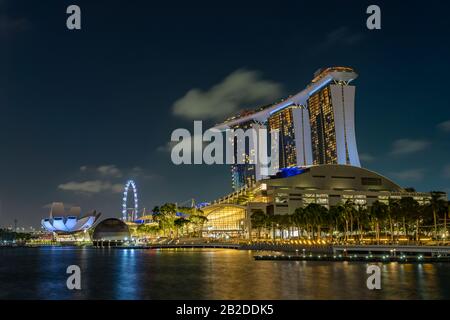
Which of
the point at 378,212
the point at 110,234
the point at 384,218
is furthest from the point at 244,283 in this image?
the point at 110,234

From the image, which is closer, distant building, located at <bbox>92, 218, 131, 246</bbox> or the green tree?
the green tree

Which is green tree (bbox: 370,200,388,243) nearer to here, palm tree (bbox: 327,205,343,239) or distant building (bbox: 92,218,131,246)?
palm tree (bbox: 327,205,343,239)

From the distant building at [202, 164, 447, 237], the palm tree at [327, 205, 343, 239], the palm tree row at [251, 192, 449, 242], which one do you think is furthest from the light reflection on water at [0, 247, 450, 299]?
the distant building at [202, 164, 447, 237]

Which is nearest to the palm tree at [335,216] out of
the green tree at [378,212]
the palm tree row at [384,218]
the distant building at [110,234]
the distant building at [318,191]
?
the palm tree row at [384,218]

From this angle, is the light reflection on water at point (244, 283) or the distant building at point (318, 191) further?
the distant building at point (318, 191)

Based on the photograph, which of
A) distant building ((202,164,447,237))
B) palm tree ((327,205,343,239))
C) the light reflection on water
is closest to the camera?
the light reflection on water

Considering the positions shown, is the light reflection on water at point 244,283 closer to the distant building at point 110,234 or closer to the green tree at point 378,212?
the green tree at point 378,212

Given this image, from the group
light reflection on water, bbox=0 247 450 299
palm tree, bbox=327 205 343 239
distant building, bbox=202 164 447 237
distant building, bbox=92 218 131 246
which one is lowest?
light reflection on water, bbox=0 247 450 299

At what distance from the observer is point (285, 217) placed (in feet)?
411

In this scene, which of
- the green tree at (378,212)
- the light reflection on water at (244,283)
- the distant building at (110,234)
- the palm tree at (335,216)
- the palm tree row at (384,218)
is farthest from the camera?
the distant building at (110,234)

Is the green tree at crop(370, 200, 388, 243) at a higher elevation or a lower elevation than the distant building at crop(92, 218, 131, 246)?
higher

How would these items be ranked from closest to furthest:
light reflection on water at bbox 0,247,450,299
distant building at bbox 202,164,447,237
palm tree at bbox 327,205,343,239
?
light reflection on water at bbox 0,247,450,299, palm tree at bbox 327,205,343,239, distant building at bbox 202,164,447,237

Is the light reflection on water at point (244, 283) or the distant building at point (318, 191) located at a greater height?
the distant building at point (318, 191)
